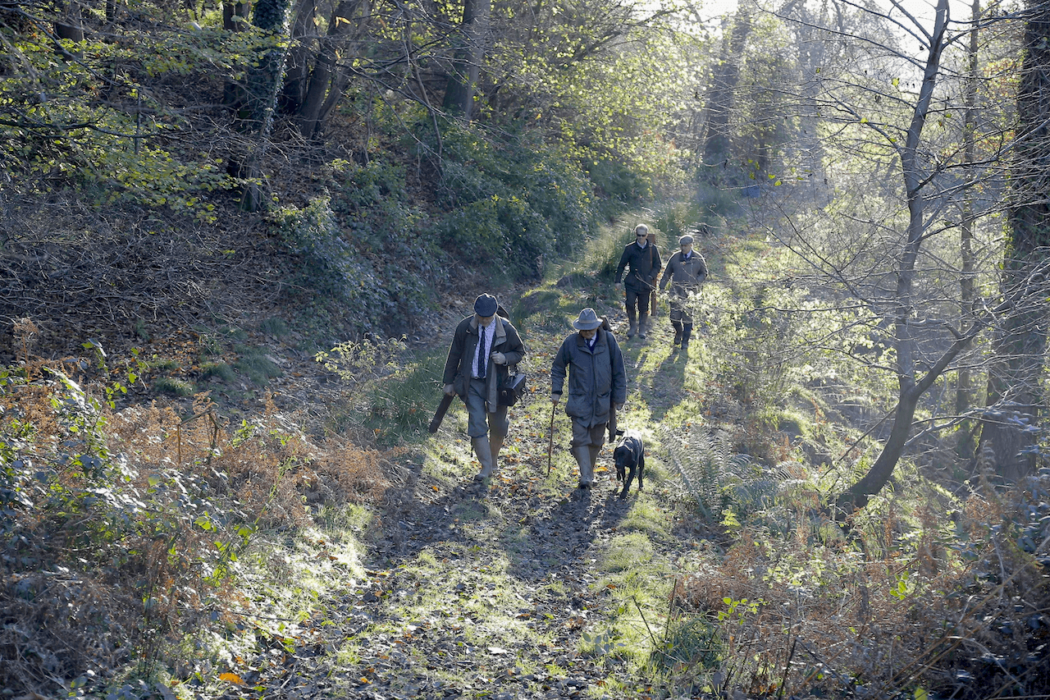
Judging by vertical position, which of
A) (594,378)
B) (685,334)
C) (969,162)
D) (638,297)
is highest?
(969,162)

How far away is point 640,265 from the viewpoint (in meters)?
15.4

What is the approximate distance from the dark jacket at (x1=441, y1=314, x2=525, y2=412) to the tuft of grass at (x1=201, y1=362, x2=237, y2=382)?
2.88 m

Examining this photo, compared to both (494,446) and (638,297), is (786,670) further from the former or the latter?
(638,297)

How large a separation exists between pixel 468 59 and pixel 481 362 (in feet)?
33.4

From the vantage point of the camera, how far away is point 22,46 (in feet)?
28.5

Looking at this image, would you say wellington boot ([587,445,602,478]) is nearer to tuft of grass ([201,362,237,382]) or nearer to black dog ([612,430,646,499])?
black dog ([612,430,646,499])

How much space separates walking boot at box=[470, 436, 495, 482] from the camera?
9.61 metres

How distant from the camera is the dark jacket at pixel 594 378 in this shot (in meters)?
9.34

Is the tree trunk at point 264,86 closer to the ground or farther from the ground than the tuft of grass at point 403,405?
farther from the ground

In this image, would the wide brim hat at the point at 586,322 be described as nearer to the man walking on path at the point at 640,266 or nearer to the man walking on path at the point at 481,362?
the man walking on path at the point at 481,362

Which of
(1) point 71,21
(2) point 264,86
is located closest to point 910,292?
(1) point 71,21

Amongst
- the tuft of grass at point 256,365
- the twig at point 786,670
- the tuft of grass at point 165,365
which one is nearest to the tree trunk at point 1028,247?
the twig at point 786,670

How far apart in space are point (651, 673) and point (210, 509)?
3384 mm

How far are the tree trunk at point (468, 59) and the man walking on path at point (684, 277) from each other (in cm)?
494
